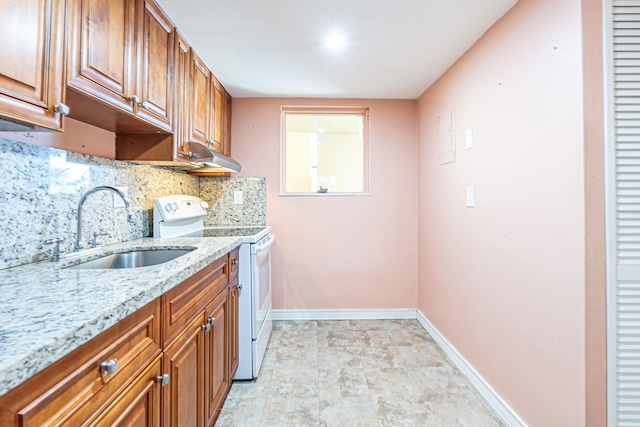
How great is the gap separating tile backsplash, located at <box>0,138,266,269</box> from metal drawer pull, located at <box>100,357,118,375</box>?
2.41 ft

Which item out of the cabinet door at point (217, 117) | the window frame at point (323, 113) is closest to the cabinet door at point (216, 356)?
the cabinet door at point (217, 117)

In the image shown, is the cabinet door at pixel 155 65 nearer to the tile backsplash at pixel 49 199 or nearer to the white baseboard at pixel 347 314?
the tile backsplash at pixel 49 199

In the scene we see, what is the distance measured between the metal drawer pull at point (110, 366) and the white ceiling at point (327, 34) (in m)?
1.63

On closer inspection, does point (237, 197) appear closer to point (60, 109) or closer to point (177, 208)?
point (177, 208)

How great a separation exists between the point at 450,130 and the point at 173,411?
2303 millimetres

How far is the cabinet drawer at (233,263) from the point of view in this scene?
1.68 metres

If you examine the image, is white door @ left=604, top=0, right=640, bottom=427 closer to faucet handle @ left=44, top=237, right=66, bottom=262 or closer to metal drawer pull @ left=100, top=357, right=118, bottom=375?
metal drawer pull @ left=100, top=357, right=118, bottom=375

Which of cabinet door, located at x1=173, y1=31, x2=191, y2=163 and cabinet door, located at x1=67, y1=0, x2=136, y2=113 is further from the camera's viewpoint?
cabinet door, located at x1=173, y1=31, x2=191, y2=163

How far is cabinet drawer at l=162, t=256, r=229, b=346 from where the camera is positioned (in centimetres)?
97

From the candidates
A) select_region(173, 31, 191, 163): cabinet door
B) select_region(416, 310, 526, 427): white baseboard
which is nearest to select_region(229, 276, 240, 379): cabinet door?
select_region(173, 31, 191, 163): cabinet door

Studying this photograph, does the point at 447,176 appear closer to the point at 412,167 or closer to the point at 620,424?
the point at 412,167

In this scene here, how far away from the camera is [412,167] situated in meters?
2.82

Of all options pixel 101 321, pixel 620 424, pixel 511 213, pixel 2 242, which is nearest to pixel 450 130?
pixel 511 213

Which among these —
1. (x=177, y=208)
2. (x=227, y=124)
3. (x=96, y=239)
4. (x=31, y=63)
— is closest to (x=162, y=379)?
(x=96, y=239)
